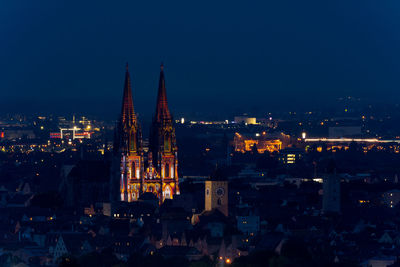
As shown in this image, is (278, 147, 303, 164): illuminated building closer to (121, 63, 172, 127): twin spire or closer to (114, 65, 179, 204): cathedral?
A: (121, 63, 172, 127): twin spire

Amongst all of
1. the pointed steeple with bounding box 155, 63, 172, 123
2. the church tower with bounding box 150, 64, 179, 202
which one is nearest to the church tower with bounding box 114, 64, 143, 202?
the church tower with bounding box 150, 64, 179, 202

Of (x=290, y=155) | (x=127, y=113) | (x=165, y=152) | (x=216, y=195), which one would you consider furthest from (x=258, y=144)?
(x=216, y=195)

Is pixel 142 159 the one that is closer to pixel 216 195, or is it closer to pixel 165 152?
pixel 165 152

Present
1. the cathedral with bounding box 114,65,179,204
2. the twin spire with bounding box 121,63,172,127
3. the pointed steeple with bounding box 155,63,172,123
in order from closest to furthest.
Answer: the cathedral with bounding box 114,65,179,204 < the twin spire with bounding box 121,63,172,127 < the pointed steeple with bounding box 155,63,172,123

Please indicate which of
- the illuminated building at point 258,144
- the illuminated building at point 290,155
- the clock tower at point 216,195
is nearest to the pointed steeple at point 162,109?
the clock tower at point 216,195

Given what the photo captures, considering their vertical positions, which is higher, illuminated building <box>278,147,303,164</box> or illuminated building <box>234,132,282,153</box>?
illuminated building <box>234,132,282,153</box>

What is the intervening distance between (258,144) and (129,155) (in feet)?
315

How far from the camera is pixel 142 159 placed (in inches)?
3287

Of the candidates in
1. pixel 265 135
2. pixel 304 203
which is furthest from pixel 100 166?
pixel 265 135

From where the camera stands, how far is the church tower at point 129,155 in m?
82.6

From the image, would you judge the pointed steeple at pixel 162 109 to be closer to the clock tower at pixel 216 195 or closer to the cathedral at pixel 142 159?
the cathedral at pixel 142 159

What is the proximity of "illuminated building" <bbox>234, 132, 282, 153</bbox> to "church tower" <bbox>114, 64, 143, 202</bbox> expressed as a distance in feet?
287

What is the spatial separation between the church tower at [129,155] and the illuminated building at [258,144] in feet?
287

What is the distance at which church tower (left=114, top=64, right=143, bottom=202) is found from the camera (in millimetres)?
82562
